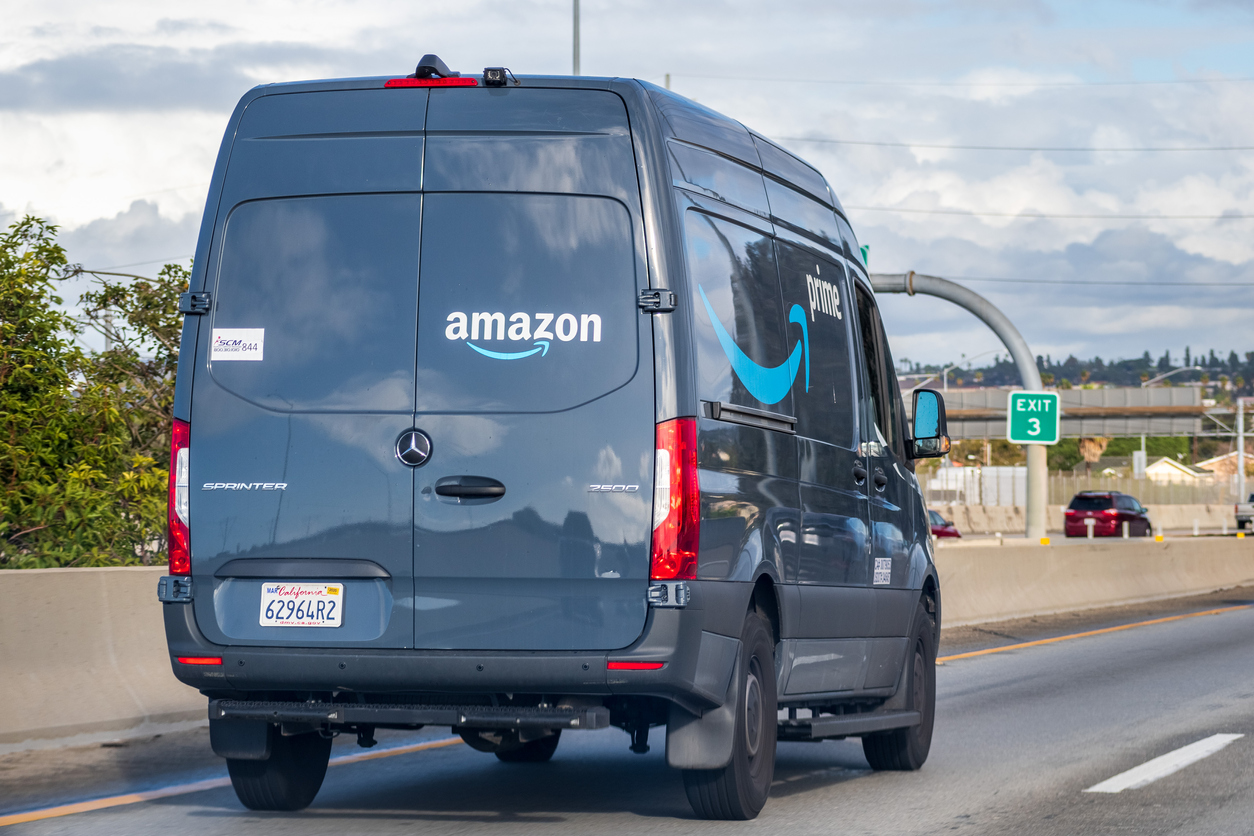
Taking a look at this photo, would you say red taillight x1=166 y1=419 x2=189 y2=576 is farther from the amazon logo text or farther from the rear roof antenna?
the rear roof antenna

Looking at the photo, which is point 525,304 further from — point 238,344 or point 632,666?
point 632,666

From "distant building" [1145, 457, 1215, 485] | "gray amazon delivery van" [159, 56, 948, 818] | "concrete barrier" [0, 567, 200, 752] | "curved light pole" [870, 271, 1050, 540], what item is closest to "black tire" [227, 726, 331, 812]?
"gray amazon delivery van" [159, 56, 948, 818]

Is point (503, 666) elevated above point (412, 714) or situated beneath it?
elevated above

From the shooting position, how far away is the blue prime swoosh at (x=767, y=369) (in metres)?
6.77

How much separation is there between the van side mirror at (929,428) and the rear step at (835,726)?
150cm

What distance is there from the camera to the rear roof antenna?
6746 millimetres

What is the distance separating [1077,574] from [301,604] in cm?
1899

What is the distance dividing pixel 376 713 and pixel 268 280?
168 cm

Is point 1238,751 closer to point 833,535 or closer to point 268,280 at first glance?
point 833,535

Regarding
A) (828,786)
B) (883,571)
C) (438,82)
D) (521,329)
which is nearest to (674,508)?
(521,329)

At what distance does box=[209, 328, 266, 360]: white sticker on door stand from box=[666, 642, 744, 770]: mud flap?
2065 millimetres

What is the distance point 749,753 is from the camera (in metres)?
6.98

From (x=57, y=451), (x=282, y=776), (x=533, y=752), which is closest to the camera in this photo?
(x=282, y=776)

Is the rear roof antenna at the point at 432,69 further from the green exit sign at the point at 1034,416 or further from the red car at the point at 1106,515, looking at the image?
the red car at the point at 1106,515
